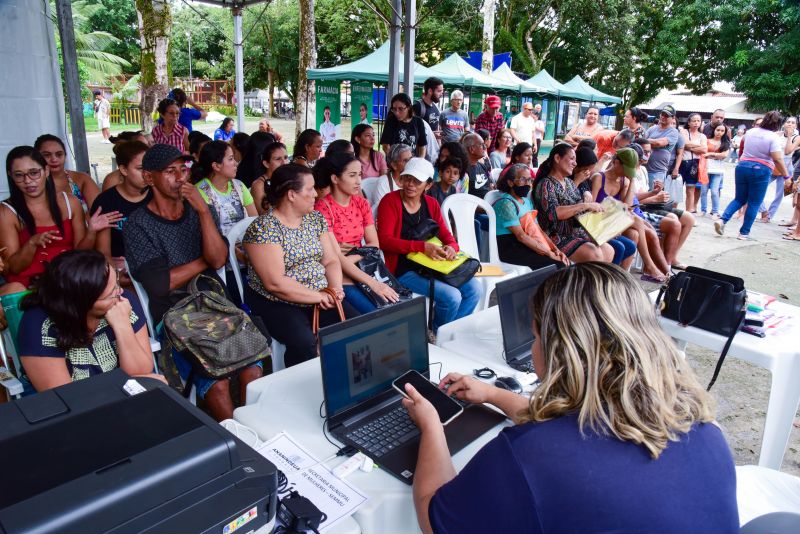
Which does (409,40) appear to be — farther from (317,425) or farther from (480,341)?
(317,425)

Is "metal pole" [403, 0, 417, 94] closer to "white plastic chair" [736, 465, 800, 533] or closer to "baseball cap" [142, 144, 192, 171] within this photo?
"baseball cap" [142, 144, 192, 171]

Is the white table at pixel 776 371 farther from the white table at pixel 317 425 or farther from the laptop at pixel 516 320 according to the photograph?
the white table at pixel 317 425

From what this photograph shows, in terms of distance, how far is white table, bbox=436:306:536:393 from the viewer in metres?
2.15

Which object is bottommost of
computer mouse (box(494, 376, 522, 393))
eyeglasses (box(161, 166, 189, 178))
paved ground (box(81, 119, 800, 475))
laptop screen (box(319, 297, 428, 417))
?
paved ground (box(81, 119, 800, 475))

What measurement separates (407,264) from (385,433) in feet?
7.25

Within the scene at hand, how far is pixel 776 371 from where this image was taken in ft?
8.16

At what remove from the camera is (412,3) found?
600cm

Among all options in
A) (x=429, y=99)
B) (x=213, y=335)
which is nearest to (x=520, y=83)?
(x=429, y=99)

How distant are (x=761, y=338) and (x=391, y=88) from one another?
4971 millimetres

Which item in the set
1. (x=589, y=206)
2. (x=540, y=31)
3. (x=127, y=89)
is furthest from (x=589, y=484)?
(x=127, y=89)

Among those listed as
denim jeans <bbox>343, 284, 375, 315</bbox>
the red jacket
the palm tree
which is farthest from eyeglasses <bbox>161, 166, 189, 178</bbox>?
the palm tree

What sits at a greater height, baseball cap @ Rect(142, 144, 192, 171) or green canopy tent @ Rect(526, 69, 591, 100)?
green canopy tent @ Rect(526, 69, 591, 100)

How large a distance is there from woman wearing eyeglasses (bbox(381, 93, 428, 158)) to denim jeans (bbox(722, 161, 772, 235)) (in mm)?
4744

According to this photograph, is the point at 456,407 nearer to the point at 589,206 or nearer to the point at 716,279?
the point at 716,279
